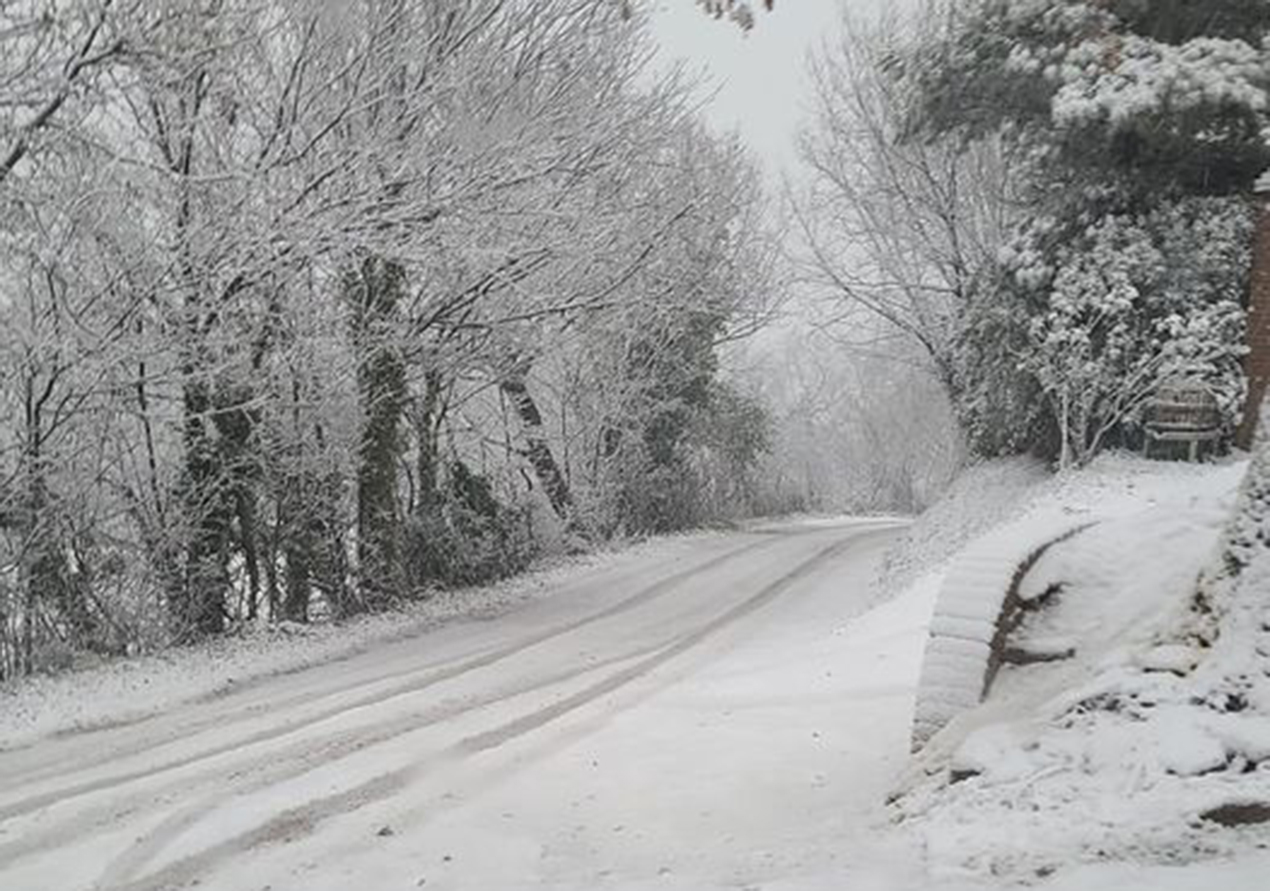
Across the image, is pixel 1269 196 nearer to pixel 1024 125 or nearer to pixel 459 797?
pixel 1024 125

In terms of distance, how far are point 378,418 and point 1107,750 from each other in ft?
37.8

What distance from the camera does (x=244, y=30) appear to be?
10.8m

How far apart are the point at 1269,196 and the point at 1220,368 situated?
2044 millimetres

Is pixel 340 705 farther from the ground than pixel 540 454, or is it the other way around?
pixel 540 454

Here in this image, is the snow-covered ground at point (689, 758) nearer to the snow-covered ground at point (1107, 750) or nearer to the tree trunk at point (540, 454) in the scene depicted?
the snow-covered ground at point (1107, 750)

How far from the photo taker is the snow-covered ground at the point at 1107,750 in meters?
3.93

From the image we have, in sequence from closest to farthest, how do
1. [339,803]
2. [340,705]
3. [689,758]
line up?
[339,803]
[689,758]
[340,705]

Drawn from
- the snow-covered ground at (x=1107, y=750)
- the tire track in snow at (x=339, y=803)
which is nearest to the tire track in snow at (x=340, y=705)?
the tire track in snow at (x=339, y=803)

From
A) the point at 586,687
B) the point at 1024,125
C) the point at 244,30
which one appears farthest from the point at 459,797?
the point at 1024,125

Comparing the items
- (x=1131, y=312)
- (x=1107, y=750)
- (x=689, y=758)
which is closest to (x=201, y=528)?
(x=689, y=758)

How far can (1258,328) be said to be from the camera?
13867 millimetres

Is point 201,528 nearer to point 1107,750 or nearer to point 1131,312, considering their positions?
point 1107,750

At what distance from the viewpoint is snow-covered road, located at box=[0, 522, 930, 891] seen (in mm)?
5637

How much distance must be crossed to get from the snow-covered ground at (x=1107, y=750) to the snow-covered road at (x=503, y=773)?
47 cm
